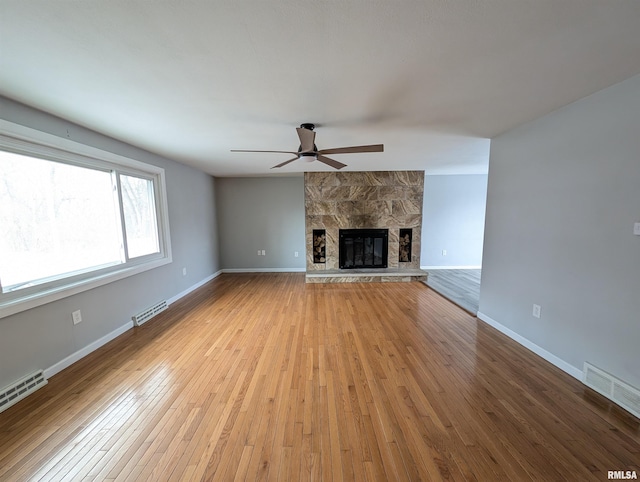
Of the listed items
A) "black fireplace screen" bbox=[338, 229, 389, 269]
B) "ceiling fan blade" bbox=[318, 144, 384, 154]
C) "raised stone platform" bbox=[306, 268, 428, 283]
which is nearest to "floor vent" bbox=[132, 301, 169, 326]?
"raised stone platform" bbox=[306, 268, 428, 283]

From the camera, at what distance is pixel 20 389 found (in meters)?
1.77

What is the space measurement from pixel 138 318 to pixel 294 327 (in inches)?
78.3

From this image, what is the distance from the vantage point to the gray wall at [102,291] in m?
1.81

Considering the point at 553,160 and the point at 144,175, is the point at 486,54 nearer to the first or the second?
the point at 553,160

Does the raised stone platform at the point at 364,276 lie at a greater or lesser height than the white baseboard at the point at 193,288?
greater

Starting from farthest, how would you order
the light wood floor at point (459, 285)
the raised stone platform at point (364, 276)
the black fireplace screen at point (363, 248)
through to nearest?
1. the black fireplace screen at point (363, 248)
2. the raised stone platform at point (364, 276)
3. the light wood floor at point (459, 285)

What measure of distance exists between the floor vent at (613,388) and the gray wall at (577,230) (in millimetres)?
54

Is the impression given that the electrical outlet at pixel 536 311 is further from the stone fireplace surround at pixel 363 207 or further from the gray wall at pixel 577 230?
the stone fireplace surround at pixel 363 207

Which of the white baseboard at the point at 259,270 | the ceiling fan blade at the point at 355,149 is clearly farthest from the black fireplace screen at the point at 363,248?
the ceiling fan blade at the point at 355,149

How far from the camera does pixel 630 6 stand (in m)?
1.02

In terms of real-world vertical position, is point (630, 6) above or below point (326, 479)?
above

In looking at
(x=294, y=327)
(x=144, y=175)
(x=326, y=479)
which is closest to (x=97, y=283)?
(x=144, y=175)

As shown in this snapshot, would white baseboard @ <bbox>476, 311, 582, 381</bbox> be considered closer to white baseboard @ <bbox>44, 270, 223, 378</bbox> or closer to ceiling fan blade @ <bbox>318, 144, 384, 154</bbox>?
ceiling fan blade @ <bbox>318, 144, 384, 154</bbox>

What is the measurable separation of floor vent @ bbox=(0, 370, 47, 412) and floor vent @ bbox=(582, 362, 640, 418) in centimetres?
439
